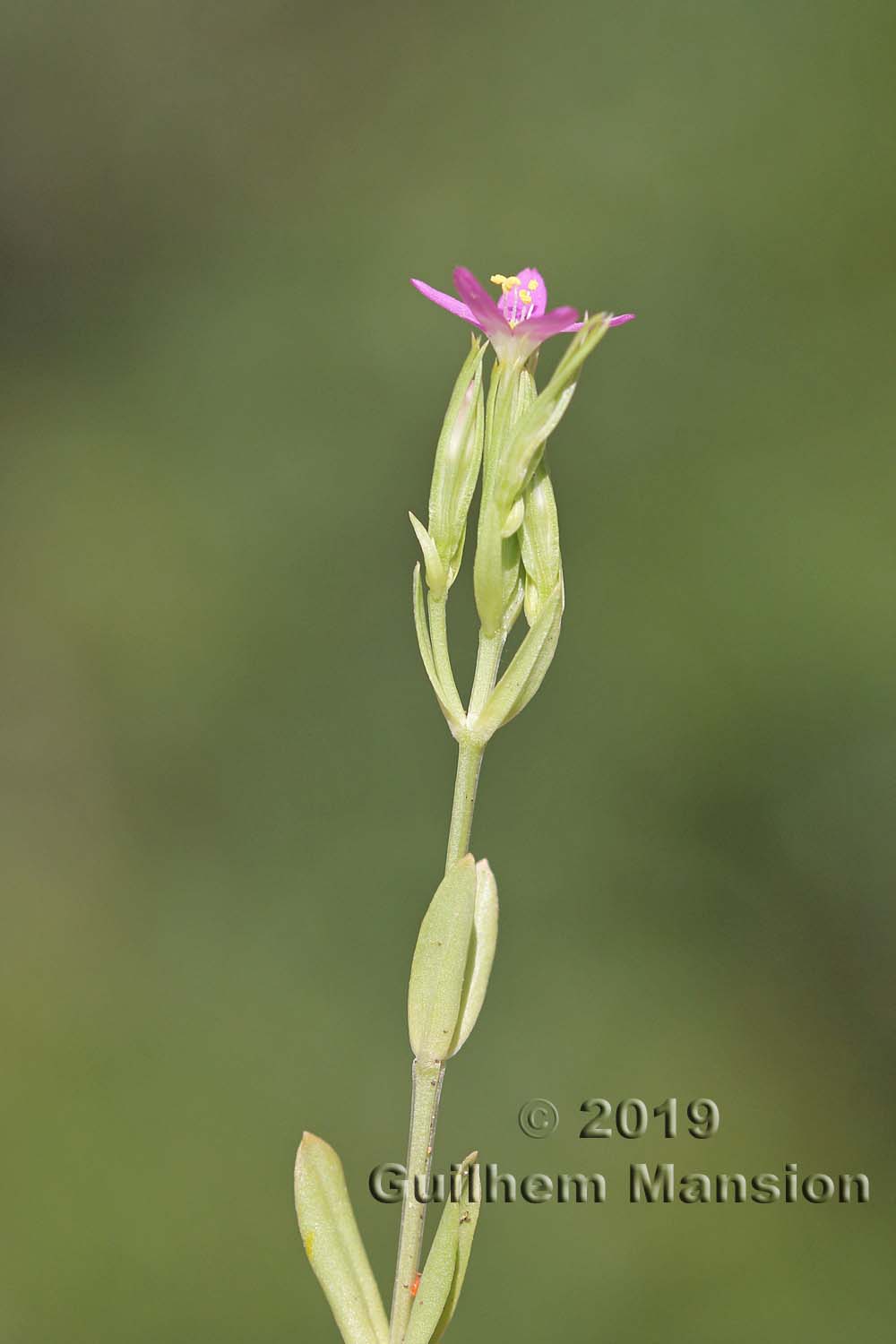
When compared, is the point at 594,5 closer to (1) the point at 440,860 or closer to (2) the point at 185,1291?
(1) the point at 440,860

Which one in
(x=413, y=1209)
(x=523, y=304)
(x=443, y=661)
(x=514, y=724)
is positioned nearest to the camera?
(x=413, y=1209)

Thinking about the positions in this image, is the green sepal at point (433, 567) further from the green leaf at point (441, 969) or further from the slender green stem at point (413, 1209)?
the slender green stem at point (413, 1209)

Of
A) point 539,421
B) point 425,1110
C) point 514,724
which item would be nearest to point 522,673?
point 539,421

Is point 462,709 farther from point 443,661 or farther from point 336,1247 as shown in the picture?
point 336,1247

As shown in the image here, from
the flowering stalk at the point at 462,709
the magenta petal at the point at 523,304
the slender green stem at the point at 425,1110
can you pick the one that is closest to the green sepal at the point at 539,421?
the flowering stalk at the point at 462,709

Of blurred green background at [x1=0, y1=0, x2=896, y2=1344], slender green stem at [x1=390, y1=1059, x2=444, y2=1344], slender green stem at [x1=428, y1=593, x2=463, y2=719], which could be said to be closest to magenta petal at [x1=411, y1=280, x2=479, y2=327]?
slender green stem at [x1=428, y1=593, x2=463, y2=719]

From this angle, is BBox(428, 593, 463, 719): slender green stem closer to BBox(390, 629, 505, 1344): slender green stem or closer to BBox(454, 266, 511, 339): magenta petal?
BBox(390, 629, 505, 1344): slender green stem
